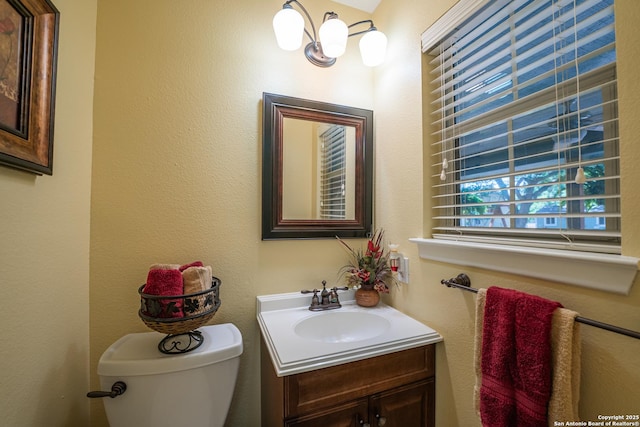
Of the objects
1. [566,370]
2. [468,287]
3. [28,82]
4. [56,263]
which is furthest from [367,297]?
[28,82]

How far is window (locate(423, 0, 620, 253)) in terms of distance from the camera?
62cm

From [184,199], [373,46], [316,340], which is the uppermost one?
[373,46]

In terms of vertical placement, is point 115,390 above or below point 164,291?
below

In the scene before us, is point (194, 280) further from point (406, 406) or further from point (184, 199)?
point (406, 406)

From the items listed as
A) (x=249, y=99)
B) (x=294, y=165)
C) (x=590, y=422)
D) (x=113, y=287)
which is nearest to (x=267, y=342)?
(x=113, y=287)

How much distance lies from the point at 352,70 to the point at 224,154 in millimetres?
874

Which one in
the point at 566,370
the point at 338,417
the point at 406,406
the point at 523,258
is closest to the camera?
the point at 566,370

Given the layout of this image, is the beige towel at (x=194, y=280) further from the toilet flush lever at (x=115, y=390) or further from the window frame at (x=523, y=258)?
the window frame at (x=523, y=258)

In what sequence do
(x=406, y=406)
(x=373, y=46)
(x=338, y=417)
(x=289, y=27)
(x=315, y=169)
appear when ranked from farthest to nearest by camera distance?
(x=315, y=169), (x=373, y=46), (x=289, y=27), (x=406, y=406), (x=338, y=417)

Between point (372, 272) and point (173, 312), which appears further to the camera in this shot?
point (372, 272)

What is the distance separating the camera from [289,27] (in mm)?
1090

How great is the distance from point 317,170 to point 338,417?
1.05 metres

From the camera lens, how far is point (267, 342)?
0.94 meters

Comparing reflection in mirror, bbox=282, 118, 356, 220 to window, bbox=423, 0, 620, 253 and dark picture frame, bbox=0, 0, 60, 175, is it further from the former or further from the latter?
dark picture frame, bbox=0, 0, 60, 175
